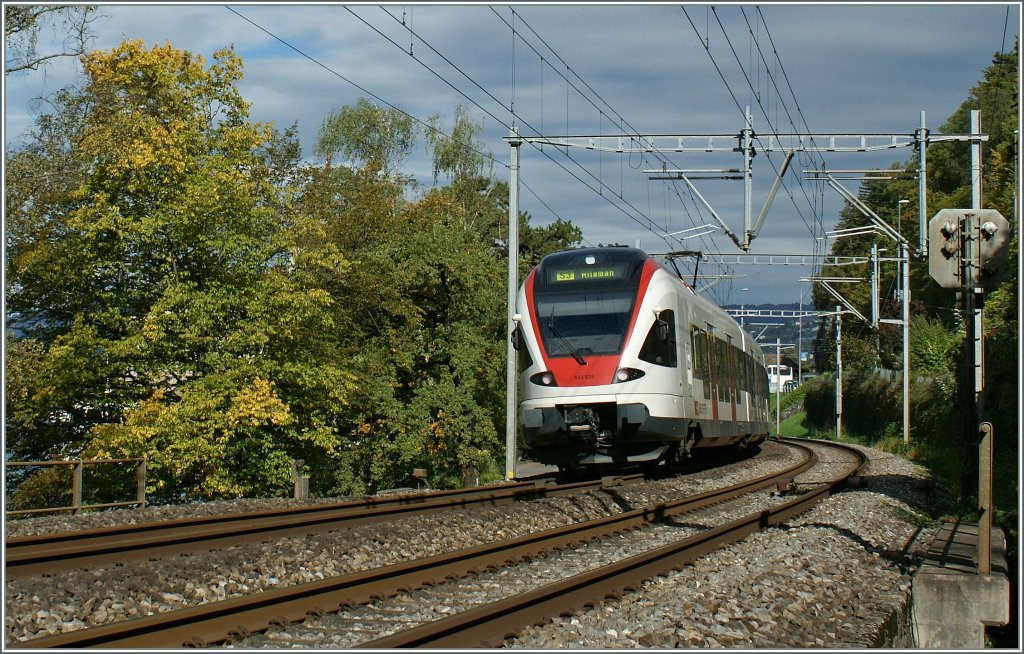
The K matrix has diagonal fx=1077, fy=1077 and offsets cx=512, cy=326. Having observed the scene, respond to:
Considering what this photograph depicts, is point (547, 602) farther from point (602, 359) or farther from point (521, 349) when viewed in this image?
point (521, 349)

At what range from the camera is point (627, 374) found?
16938 mm

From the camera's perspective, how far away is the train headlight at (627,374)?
55.5 ft

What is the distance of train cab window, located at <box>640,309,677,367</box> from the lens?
17047 mm

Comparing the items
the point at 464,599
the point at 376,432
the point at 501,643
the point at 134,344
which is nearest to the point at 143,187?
the point at 134,344

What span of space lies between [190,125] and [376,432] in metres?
12.9

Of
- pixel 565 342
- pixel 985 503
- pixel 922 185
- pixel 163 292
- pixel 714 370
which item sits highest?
pixel 922 185

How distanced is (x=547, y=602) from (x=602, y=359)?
32.8ft

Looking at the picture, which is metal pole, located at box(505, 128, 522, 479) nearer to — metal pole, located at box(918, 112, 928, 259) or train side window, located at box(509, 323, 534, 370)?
train side window, located at box(509, 323, 534, 370)

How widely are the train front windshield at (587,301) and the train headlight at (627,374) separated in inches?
12.4

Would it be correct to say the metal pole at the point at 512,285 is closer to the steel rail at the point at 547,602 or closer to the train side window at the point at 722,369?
the train side window at the point at 722,369

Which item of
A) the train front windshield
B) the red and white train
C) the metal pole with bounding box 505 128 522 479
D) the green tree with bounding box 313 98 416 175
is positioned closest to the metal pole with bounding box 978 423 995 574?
the red and white train

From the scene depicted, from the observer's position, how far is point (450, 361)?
34812mm

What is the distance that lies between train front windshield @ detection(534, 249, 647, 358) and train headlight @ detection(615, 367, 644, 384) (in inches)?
12.4

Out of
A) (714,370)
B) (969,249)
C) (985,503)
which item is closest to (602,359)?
(714,370)
